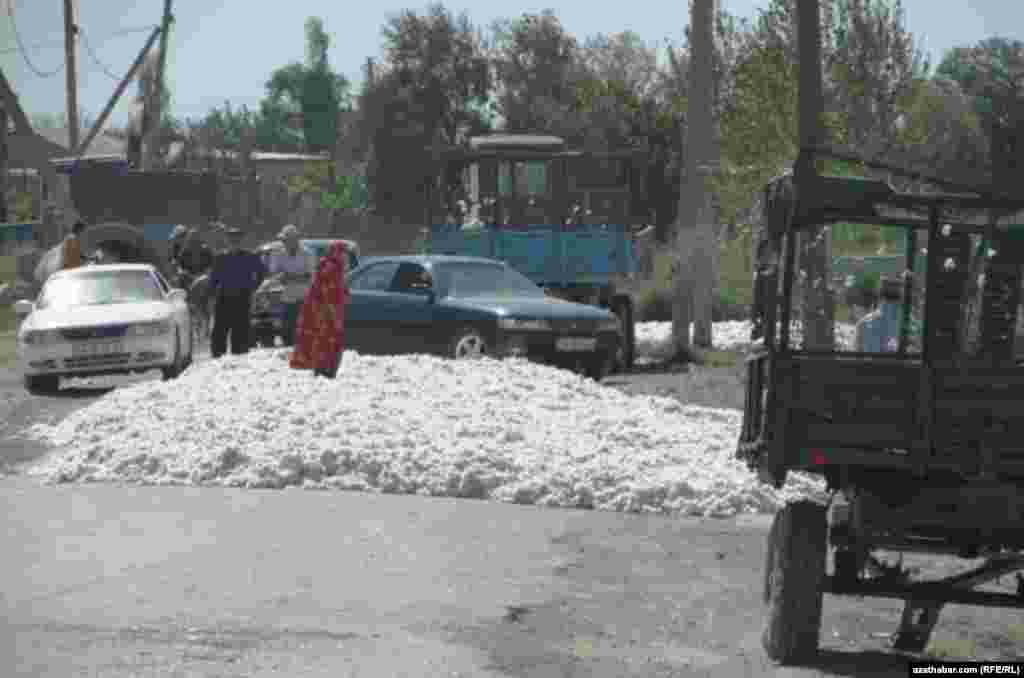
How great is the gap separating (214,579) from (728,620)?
2.66m

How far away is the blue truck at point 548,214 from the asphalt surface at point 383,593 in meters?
16.3

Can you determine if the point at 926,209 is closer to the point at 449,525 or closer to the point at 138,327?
the point at 449,525

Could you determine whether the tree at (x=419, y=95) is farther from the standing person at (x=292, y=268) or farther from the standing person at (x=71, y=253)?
the standing person at (x=292, y=268)

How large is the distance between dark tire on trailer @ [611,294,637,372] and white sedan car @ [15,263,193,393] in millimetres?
6192

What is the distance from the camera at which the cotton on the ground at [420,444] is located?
627 inches

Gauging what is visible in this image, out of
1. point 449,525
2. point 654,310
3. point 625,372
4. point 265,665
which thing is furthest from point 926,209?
point 654,310

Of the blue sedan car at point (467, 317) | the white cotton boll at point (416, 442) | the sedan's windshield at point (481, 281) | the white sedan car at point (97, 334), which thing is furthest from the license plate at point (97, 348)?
the white cotton boll at point (416, 442)

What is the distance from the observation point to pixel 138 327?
2658 cm

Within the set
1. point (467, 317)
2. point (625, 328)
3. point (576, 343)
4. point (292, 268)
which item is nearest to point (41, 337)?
point (292, 268)

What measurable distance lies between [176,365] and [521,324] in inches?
168

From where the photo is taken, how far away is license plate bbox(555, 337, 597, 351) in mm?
26344

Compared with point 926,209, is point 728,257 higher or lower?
lower

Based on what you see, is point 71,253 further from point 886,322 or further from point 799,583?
point 799,583

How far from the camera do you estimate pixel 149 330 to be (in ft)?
87.4
